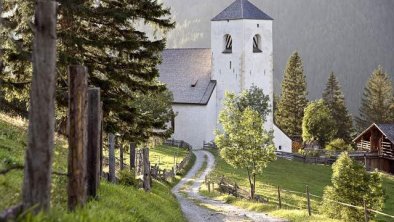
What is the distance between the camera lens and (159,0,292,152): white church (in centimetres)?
6400

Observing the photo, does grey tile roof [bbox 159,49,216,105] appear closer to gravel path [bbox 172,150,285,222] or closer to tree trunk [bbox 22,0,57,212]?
gravel path [bbox 172,150,285,222]

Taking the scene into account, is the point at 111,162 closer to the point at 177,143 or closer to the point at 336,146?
the point at 177,143

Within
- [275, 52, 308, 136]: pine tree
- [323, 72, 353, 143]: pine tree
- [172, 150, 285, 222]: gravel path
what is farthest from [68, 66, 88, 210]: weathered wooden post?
[275, 52, 308, 136]: pine tree

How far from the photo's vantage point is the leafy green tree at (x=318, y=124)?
69.7 m

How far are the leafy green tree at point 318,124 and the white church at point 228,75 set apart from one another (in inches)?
259

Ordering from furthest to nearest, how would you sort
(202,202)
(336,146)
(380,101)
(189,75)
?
1. (380,101)
2. (336,146)
3. (189,75)
4. (202,202)

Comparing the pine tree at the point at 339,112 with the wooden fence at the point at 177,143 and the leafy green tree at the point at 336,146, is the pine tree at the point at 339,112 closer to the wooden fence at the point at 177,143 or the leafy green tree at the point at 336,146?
the leafy green tree at the point at 336,146

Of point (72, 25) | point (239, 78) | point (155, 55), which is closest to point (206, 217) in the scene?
point (155, 55)

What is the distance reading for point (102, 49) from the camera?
57.9ft

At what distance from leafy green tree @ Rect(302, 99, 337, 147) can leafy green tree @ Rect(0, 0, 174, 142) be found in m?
51.8

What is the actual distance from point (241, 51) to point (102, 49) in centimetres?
4735

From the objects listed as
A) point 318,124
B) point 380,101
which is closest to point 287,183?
point 318,124

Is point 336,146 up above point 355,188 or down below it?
below

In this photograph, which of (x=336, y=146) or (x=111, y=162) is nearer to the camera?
(x=111, y=162)
